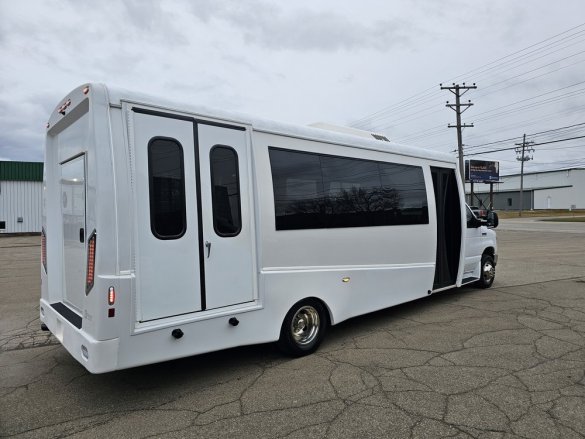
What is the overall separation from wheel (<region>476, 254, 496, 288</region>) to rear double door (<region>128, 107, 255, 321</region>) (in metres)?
5.99

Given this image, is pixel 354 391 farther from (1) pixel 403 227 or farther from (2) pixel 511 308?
(2) pixel 511 308

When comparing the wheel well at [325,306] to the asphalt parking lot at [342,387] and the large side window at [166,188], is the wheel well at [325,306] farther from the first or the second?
the large side window at [166,188]

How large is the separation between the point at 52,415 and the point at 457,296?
6.82 metres

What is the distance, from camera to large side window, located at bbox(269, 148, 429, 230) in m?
4.80

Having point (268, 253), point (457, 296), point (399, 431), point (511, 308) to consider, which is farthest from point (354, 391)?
point (457, 296)

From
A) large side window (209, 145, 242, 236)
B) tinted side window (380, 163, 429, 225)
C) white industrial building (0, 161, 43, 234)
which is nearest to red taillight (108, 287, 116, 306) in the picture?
large side window (209, 145, 242, 236)

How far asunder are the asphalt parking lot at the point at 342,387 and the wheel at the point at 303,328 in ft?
0.46

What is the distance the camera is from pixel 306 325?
511cm

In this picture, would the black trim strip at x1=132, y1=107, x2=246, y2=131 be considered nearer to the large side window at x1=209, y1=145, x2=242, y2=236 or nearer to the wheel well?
the large side window at x1=209, y1=145, x2=242, y2=236

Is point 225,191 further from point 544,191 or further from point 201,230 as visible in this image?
point 544,191

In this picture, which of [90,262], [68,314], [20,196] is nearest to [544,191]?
[20,196]

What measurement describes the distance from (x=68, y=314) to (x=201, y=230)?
5.17ft

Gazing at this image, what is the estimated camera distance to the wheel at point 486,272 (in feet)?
28.6

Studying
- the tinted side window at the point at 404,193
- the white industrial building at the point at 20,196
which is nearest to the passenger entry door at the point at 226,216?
the tinted side window at the point at 404,193
